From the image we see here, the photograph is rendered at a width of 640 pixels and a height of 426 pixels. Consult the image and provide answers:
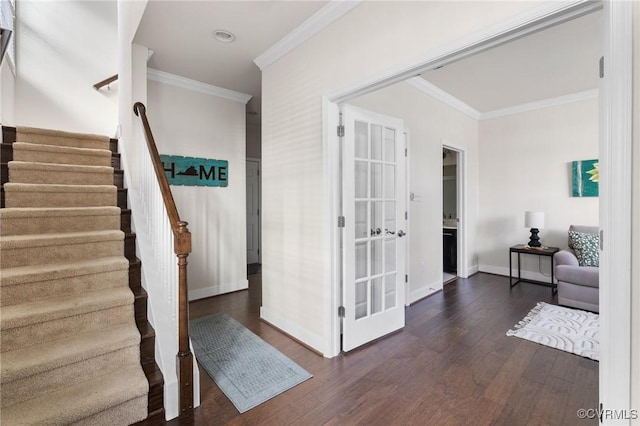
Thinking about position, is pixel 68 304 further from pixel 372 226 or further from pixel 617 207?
pixel 617 207

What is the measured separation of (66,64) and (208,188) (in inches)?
94.9

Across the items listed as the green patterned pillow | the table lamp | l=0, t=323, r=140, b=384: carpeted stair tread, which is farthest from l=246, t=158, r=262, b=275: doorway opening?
the green patterned pillow

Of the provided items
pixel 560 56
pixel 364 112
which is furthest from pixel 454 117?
pixel 364 112

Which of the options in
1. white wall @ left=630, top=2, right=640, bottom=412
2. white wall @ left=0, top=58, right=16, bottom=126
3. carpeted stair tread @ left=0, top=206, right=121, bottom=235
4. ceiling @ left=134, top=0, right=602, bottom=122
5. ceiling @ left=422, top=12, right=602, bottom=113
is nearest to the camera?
white wall @ left=630, top=2, right=640, bottom=412

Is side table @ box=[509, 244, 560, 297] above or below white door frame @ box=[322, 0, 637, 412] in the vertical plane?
below

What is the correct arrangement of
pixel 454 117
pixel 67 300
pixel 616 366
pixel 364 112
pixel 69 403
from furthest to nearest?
pixel 454 117, pixel 364 112, pixel 67 300, pixel 69 403, pixel 616 366

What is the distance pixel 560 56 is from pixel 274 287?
3841mm

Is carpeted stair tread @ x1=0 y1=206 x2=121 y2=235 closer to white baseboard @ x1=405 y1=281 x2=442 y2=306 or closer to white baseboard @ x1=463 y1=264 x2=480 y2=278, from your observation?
white baseboard @ x1=405 y1=281 x2=442 y2=306

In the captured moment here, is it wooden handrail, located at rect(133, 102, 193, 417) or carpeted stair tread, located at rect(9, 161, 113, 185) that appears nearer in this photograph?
wooden handrail, located at rect(133, 102, 193, 417)

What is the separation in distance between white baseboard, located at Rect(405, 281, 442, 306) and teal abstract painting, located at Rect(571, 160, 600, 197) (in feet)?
7.88

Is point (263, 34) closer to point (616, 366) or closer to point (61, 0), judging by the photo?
point (616, 366)

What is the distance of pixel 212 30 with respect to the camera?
2510 mm

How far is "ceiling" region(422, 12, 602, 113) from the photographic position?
2.68 m

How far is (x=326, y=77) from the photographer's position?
7.83 feet
